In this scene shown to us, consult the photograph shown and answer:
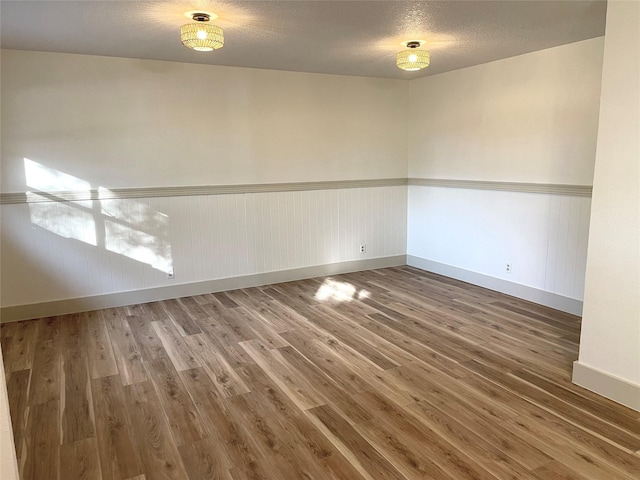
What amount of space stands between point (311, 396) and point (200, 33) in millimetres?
2426

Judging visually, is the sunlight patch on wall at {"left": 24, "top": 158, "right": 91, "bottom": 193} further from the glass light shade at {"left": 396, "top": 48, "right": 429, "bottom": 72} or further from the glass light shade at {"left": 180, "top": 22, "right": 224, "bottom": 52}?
the glass light shade at {"left": 396, "top": 48, "right": 429, "bottom": 72}

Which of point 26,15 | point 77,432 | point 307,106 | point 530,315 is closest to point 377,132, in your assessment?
point 307,106

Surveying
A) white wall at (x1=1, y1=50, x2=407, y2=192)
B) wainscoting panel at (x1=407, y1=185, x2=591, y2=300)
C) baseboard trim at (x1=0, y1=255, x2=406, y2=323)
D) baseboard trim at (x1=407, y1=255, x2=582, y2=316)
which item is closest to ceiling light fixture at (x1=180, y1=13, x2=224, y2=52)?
white wall at (x1=1, y1=50, x2=407, y2=192)

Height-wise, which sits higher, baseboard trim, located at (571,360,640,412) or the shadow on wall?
the shadow on wall

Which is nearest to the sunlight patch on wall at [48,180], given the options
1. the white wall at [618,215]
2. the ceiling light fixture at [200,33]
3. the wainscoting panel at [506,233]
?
the ceiling light fixture at [200,33]

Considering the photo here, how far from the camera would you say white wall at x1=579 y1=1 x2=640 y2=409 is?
244cm

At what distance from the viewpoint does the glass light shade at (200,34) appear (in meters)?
3.00

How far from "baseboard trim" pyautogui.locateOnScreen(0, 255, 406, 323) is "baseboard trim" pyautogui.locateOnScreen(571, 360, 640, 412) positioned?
3.11 metres

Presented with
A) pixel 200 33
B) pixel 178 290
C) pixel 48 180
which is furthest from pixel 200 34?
pixel 178 290

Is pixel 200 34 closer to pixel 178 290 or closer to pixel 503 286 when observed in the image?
pixel 178 290

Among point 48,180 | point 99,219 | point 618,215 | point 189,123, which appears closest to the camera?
point 618,215

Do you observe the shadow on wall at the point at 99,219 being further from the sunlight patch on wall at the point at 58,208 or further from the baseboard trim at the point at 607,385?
the baseboard trim at the point at 607,385

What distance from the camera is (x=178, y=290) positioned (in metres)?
4.73

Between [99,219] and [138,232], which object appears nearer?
[99,219]
